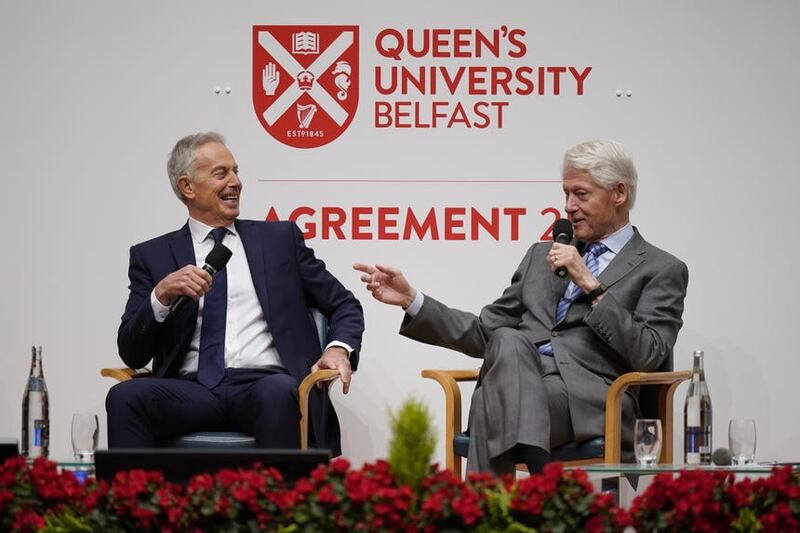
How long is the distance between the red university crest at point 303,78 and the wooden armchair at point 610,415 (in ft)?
4.73

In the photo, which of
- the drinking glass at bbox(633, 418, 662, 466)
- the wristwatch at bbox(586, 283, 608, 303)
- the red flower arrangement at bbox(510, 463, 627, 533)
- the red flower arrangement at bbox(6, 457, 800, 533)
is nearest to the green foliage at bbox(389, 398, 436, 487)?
the red flower arrangement at bbox(6, 457, 800, 533)

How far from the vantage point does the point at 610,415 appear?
156 inches

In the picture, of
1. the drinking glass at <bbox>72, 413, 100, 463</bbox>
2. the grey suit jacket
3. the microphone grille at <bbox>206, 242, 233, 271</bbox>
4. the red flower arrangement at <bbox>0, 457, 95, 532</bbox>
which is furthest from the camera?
the microphone grille at <bbox>206, 242, 233, 271</bbox>

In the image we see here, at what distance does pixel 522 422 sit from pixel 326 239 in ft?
5.49

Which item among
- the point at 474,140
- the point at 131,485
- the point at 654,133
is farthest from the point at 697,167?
the point at 131,485

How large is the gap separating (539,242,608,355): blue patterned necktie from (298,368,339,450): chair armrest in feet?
2.66

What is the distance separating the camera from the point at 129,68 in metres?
5.32

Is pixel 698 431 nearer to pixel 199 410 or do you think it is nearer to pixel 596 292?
pixel 596 292

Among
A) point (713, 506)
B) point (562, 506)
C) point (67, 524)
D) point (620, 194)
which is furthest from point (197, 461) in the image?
point (620, 194)

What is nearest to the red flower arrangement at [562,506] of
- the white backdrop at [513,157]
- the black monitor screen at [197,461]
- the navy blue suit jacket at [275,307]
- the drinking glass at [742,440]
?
the black monitor screen at [197,461]

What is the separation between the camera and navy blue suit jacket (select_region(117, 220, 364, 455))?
4.34 meters

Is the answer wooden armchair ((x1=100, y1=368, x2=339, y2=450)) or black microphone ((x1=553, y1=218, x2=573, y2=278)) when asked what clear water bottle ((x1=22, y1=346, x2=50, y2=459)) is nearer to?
wooden armchair ((x1=100, y1=368, x2=339, y2=450))

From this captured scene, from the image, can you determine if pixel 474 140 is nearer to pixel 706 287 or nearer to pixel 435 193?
pixel 435 193

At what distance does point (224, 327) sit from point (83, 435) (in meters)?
0.80
